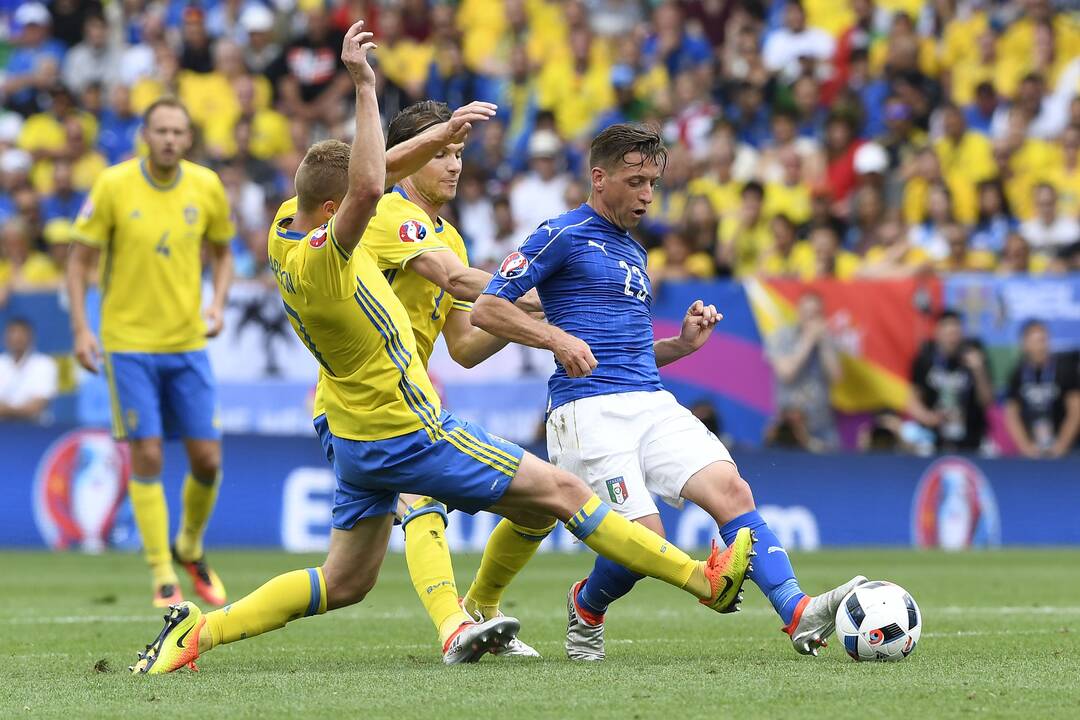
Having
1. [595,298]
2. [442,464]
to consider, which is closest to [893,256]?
[595,298]

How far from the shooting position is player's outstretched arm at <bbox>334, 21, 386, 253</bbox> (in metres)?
5.93

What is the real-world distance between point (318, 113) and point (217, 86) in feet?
5.03

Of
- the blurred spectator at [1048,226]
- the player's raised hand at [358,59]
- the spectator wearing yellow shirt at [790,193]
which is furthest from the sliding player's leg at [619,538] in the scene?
the spectator wearing yellow shirt at [790,193]

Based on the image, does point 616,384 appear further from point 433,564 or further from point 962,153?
point 962,153

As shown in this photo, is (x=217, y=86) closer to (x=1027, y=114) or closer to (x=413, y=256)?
(x=1027, y=114)

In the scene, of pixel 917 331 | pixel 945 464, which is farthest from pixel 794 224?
pixel 945 464

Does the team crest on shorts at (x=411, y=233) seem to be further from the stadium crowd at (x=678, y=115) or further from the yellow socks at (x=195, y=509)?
the stadium crowd at (x=678, y=115)

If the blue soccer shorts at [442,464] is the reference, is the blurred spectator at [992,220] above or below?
above

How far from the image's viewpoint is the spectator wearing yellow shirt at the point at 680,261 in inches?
623

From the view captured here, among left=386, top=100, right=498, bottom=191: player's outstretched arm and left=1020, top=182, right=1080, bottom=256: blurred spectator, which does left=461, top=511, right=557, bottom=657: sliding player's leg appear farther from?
left=1020, top=182, right=1080, bottom=256: blurred spectator

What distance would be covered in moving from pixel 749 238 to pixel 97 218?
25.9 feet

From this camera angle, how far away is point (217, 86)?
67.3 ft

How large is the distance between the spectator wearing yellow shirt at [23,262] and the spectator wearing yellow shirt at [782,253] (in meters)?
7.37

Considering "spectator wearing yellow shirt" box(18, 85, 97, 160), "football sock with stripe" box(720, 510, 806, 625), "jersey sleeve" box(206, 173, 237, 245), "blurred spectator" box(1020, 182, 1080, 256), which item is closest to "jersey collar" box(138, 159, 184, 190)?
"jersey sleeve" box(206, 173, 237, 245)
